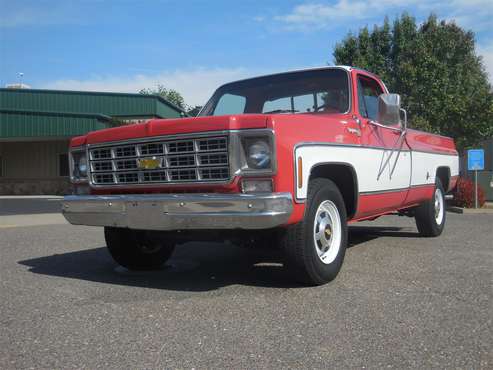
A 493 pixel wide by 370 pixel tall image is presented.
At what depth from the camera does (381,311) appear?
3.56 meters

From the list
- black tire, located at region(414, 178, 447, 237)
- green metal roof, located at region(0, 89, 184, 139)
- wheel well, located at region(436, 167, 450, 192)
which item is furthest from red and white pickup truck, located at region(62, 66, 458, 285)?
green metal roof, located at region(0, 89, 184, 139)

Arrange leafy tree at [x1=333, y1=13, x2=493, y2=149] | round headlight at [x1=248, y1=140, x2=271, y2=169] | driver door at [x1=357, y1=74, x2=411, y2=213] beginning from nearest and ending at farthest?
1. round headlight at [x1=248, y1=140, x2=271, y2=169]
2. driver door at [x1=357, y1=74, x2=411, y2=213]
3. leafy tree at [x1=333, y1=13, x2=493, y2=149]

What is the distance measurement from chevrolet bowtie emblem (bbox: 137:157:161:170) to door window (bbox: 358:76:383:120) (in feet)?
7.40

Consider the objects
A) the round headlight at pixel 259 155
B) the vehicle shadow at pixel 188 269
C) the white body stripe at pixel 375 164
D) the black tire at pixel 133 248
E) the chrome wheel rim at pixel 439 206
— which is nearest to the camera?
the round headlight at pixel 259 155

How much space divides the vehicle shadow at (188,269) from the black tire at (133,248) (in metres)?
0.13

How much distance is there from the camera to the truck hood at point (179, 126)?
12.5 feet

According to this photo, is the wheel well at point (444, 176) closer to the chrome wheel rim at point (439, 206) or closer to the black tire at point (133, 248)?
the chrome wheel rim at point (439, 206)

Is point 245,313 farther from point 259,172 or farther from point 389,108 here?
point 389,108

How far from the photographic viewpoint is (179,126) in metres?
4.10

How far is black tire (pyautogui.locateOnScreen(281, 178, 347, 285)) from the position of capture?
13.1 feet

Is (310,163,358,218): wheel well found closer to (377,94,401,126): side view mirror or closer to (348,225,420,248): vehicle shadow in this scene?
(377,94,401,126): side view mirror

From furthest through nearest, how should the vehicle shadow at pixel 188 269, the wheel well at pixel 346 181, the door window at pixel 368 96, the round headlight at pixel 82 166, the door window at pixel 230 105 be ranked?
the door window at pixel 230 105 → the door window at pixel 368 96 → the round headlight at pixel 82 166 → the wheel well at pixel 346 181 → the vehicle shadow at pixel 188 269

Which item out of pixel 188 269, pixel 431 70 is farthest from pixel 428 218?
pixel 431 70

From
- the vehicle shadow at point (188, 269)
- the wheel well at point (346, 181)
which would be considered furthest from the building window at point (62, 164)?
the wheel well at point (346, 181)
